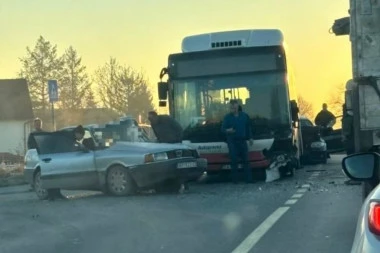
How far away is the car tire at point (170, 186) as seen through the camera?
1750 centimetres

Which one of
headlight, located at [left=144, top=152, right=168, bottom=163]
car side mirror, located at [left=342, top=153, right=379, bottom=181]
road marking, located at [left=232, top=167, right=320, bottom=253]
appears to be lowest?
road marking, located at [left=232, top=167, right=320, bottom=253]

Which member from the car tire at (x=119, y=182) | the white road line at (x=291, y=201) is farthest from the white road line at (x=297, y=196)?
the car tire at (x=119, y=182)

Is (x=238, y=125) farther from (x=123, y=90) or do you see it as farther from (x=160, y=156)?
(x=123, y=90)

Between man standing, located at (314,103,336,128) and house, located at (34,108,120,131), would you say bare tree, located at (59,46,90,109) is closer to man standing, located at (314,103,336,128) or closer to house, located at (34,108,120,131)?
house, located at (34,108,120,131)

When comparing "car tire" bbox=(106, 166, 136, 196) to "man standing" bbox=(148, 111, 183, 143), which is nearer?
"car tire" bbox=(106, 166, 136, 196)

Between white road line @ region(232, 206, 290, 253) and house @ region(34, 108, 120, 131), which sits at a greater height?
house @ region(34, 108, 120, 131)

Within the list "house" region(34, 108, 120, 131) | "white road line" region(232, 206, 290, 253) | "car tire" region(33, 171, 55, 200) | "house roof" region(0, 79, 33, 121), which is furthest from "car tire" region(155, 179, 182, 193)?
"house roof" region(0, 79, 33, 121)

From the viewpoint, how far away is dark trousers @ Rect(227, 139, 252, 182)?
1970 centimetres

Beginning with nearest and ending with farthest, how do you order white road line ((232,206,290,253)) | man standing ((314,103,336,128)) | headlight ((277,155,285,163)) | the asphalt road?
1. white road line ((232,206,290,253))
2. the asphalt road
3. headlight ((277,155,285,163))
4. man standing ((314,103,336,128))

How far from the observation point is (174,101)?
68.1ft

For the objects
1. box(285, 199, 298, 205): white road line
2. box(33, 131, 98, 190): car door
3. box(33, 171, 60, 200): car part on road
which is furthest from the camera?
box(33, 171, 60, 200): car part on road

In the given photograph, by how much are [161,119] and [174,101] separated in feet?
3.42

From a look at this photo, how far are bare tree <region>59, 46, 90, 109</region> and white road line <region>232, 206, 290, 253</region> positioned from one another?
57872 mm

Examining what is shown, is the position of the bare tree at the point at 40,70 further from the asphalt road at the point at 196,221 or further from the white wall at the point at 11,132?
the asphalt road at the point at 196,221
